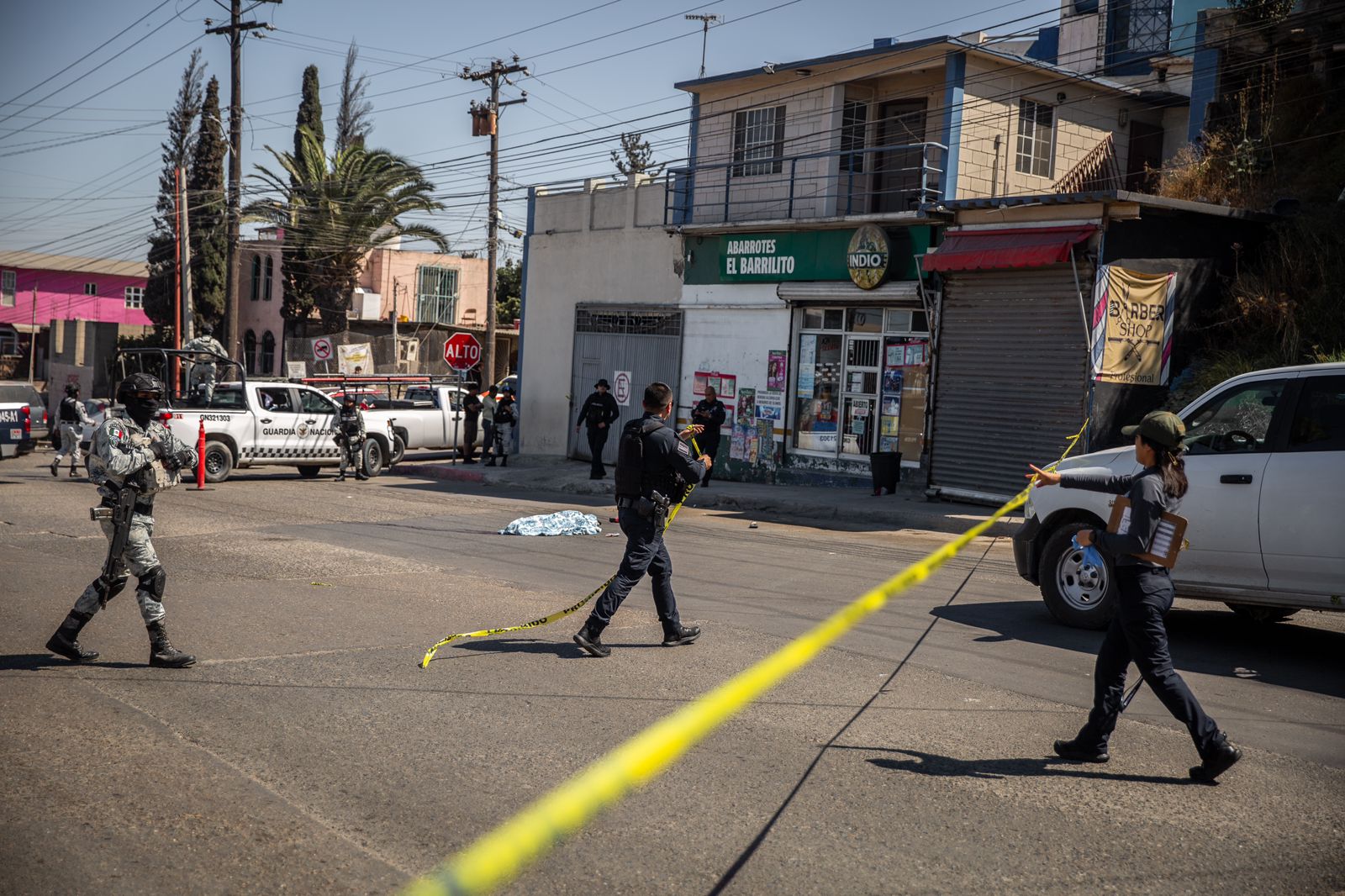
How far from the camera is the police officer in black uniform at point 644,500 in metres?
8.01

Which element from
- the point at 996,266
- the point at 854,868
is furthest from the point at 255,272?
the point at 854,868

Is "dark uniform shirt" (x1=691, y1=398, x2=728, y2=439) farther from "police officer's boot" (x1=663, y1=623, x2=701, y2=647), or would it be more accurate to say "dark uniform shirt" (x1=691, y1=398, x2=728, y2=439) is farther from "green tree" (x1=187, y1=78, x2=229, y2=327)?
"green tree" (x1=187, y1=78, x2=229, y2=327)

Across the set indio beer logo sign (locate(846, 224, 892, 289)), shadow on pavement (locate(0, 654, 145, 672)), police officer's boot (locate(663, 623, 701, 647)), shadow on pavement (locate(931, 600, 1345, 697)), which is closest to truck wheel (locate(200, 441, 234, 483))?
indio beer logo sign (locate(846, 224, 892, 289))

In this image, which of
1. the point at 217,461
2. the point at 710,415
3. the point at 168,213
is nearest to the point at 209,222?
Answer: the point at 168,213

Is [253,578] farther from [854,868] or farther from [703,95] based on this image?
[703,95]

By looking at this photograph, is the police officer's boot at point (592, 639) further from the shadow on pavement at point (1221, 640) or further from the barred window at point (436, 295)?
the barred window at point (436, 295)

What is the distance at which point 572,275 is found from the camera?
89.6 ft

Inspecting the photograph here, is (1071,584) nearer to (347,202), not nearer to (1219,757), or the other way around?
(1219,757)

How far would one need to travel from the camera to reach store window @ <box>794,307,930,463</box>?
20406 millimetres

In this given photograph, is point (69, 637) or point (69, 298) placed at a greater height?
point (69, 298)

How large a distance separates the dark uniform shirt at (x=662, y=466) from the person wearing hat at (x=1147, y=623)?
112 inches

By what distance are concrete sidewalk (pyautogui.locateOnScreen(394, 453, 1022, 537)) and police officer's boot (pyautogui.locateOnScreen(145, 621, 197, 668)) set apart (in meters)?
10.2

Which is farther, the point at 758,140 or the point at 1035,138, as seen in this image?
the point at 758,140

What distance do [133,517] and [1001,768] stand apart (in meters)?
5.22
